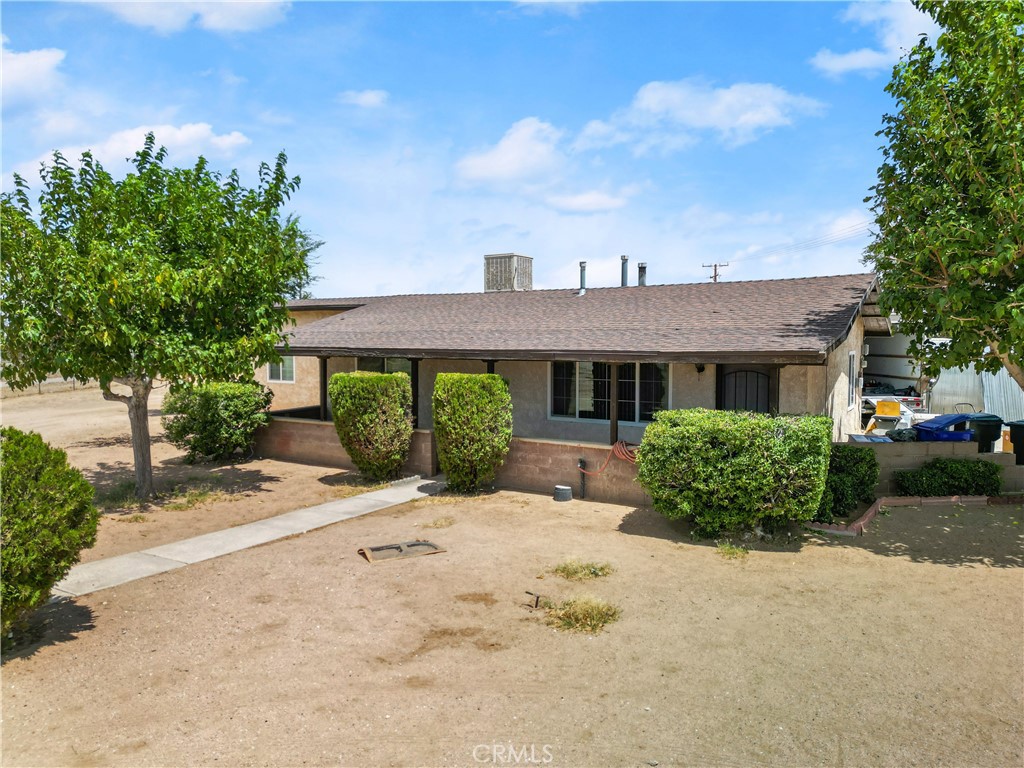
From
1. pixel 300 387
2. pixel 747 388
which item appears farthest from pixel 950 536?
pixel 300 387

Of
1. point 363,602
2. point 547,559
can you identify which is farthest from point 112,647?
point 547,559

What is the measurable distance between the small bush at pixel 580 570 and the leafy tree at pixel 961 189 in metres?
6.05

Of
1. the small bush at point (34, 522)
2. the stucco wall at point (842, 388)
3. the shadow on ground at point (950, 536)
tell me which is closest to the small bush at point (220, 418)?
the small bush at point (34, 522)

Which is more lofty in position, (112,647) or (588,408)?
(588,408)

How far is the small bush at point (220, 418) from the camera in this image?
52.1 feet

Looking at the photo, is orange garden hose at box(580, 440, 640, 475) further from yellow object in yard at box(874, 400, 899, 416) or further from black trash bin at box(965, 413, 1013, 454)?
yellow object in yard at box(874, 400, 899, 416)

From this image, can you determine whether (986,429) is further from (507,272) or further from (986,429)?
(507,272)

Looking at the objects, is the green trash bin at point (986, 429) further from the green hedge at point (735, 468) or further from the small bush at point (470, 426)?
the small bush at point (470, 426)

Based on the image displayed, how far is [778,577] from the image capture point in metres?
7.98

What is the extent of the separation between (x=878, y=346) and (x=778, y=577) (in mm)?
28087

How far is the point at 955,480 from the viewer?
11.4 metres

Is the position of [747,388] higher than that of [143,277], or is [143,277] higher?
[143,277]

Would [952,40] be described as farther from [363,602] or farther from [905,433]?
[363,602]

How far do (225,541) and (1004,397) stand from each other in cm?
2482
